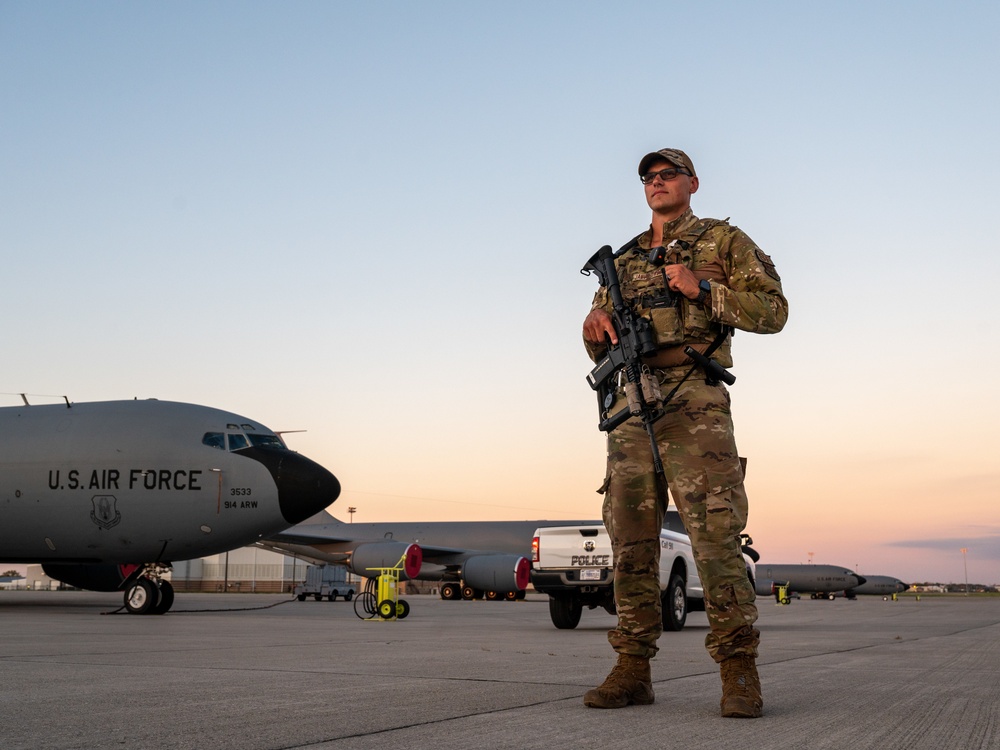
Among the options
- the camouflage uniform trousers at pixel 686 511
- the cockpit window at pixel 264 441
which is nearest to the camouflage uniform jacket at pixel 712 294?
the camouflage uniform trousers at pixel 686 511

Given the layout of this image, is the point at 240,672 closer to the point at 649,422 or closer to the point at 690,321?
the point at 649,422

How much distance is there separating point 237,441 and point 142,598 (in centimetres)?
311

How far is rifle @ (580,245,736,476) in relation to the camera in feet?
14.1

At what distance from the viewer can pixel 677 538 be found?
1354 centimetres

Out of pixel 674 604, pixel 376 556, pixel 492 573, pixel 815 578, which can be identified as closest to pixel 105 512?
pixel 674 604

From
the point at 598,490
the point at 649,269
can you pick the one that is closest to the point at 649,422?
the point at 598,490

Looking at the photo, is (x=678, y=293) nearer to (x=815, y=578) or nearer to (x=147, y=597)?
(x=147, y=597)

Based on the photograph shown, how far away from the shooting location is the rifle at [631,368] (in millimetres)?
4289

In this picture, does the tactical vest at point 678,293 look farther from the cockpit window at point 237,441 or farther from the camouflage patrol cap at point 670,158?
the cockpit window at point 237,441

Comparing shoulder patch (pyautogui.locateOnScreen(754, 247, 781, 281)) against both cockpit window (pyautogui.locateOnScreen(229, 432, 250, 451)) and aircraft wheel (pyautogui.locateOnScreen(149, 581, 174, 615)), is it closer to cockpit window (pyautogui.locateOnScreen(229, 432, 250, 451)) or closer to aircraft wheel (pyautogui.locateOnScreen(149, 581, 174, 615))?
cockpit window (pyautogui.locateOnScreen(229, 432, 250, 451))

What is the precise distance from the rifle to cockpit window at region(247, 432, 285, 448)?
43.3 ft

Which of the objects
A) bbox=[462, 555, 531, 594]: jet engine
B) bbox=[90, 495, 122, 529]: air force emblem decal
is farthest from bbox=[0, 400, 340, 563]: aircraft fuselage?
bbox=[462, 555, 531, 594]: jet engine

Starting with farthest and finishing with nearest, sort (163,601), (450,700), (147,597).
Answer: (163,601), (147,597), (450,700)

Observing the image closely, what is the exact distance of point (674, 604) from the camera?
12922 millimetres
